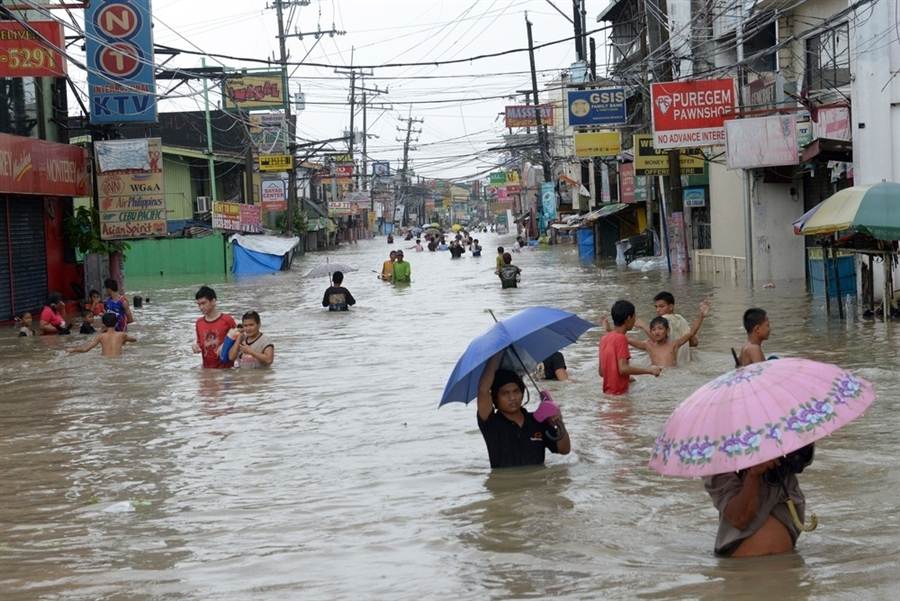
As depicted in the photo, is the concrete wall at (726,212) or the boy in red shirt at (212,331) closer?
the boy in red shirt at (212,331)

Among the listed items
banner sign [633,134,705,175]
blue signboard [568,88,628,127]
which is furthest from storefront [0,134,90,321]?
blue signboard [568,88,628,127]

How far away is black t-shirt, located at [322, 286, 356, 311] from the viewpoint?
27844 millimetres

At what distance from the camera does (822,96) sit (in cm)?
2675

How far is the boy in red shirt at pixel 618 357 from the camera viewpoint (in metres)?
11.7

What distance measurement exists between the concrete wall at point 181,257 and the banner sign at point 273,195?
1585 centimetres

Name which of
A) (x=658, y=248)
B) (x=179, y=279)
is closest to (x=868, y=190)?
(x=658, y=248)

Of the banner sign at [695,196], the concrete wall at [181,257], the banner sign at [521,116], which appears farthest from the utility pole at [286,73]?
the banner sign at [695,196]

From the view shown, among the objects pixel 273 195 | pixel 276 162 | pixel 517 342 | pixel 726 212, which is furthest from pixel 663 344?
pixel 273 195

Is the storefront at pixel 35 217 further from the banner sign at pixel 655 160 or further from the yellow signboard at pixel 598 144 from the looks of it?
the yellow signboard at pixel 598 144

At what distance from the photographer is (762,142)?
87.4ft

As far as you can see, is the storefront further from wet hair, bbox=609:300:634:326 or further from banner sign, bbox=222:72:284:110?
banner sign, bbox=222:72:284:110

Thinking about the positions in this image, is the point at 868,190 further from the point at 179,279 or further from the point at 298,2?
the point at 298,2

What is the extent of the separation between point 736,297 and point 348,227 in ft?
310

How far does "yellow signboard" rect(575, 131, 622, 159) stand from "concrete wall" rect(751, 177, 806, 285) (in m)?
15.6
